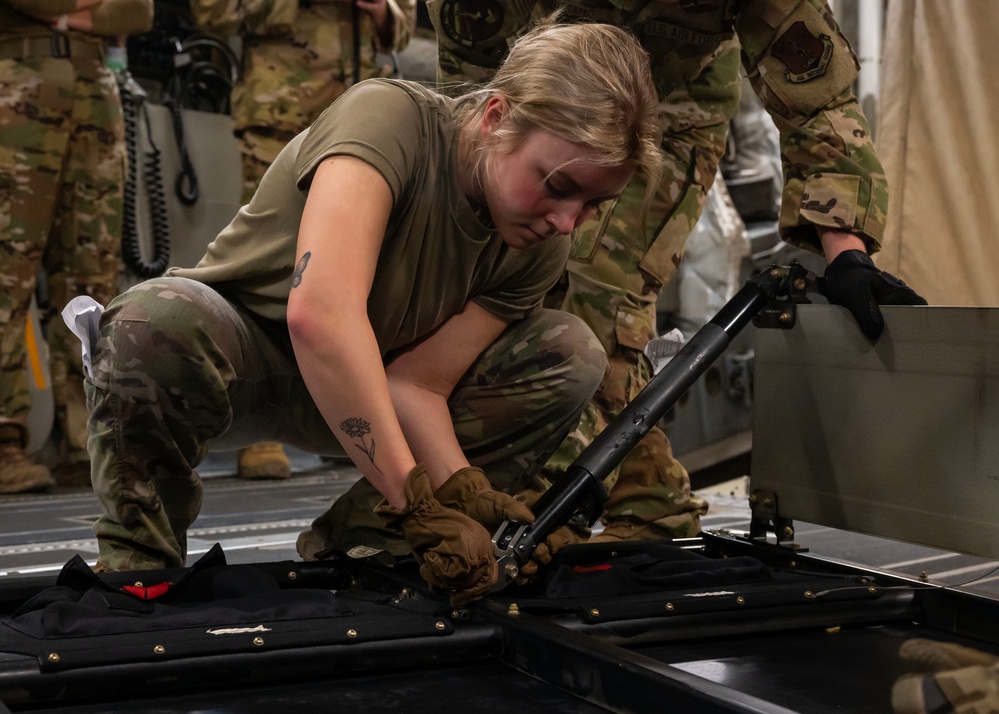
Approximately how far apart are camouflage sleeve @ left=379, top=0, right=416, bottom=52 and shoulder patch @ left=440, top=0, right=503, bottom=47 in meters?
1.47

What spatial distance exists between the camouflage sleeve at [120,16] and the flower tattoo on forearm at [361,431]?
230cm

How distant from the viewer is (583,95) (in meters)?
1.34

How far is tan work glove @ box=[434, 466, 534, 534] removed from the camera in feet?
4.60

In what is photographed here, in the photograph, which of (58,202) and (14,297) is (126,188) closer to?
(58,202)

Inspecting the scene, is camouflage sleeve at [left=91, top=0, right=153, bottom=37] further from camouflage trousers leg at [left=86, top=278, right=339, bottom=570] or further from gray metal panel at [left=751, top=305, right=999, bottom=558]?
gray metal panel at [left=751, top=305, right=999, bottom=558]

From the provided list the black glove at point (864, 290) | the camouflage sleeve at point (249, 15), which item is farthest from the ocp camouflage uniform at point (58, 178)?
the black glove at point (864, 290)

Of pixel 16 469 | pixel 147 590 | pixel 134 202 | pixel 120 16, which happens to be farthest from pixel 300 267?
pixel 134 202

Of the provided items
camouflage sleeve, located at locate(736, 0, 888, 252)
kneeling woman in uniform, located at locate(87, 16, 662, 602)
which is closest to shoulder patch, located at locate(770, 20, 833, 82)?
camouflage sleeve, located at locate(736, 0, 888, 252)

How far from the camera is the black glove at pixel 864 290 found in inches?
62.3

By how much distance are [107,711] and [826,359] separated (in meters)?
1.12

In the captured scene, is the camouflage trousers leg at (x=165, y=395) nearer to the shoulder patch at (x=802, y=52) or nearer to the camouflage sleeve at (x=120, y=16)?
the shoulder patch at (x=802, y=52)

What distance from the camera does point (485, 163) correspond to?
Result: 1.44 metres

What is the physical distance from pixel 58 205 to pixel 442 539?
243 centimetres

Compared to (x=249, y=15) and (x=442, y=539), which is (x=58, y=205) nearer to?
(x=249, y=15)
